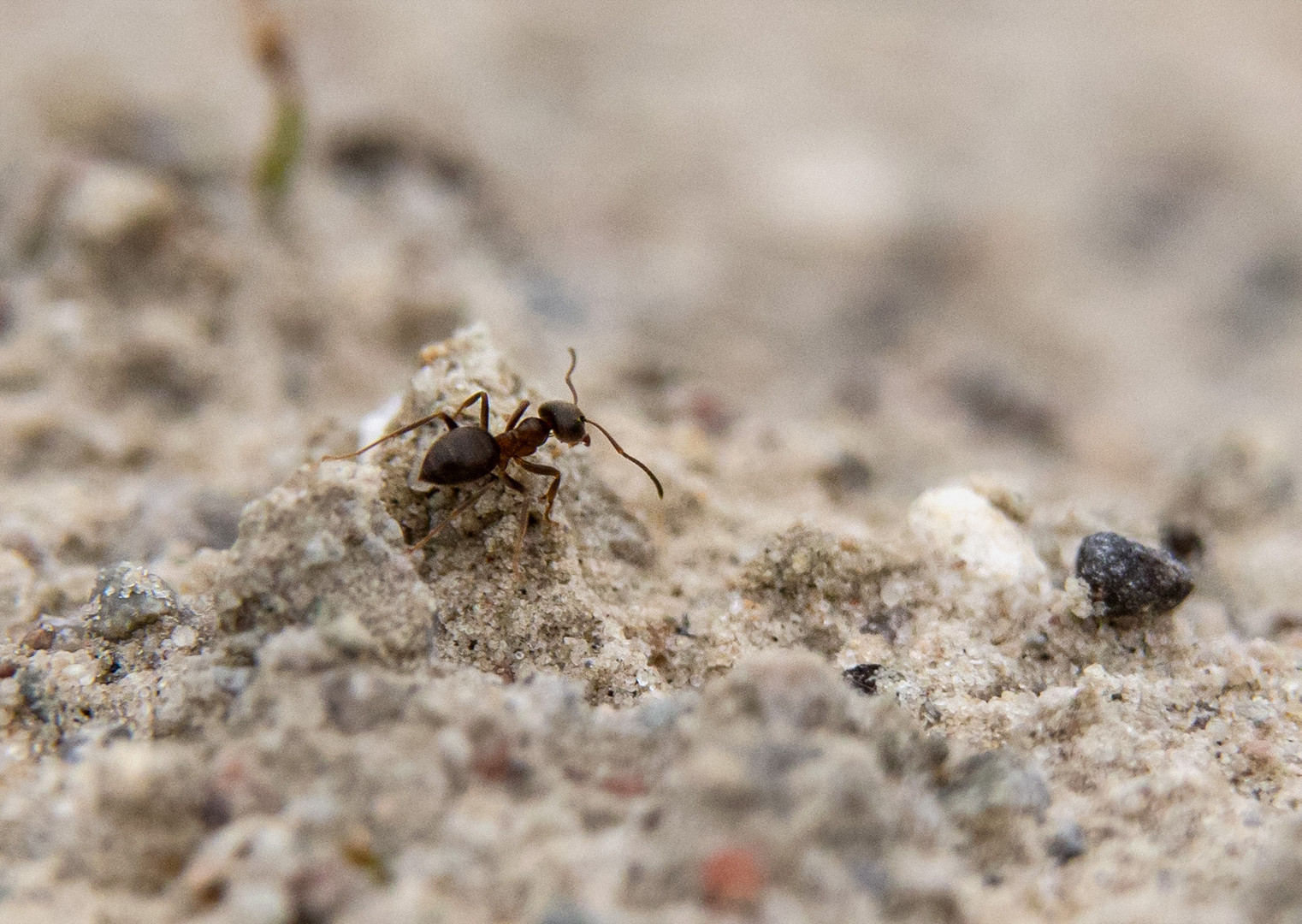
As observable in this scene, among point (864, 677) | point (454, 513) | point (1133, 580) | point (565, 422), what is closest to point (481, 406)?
point (565, 422)

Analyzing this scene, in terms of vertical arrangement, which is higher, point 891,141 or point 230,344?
point 891,141

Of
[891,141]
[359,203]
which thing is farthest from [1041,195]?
[359,203]

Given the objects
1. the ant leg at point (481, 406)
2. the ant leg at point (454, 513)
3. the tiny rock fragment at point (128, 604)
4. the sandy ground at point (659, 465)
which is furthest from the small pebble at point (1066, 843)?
the tiny rock fragment at point (128, 604)

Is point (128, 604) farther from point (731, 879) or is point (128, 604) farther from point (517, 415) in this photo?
point (731, 879)

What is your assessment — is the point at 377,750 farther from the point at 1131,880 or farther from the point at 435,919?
the point at 1131,880

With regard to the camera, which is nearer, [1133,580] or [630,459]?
[1133,580]
